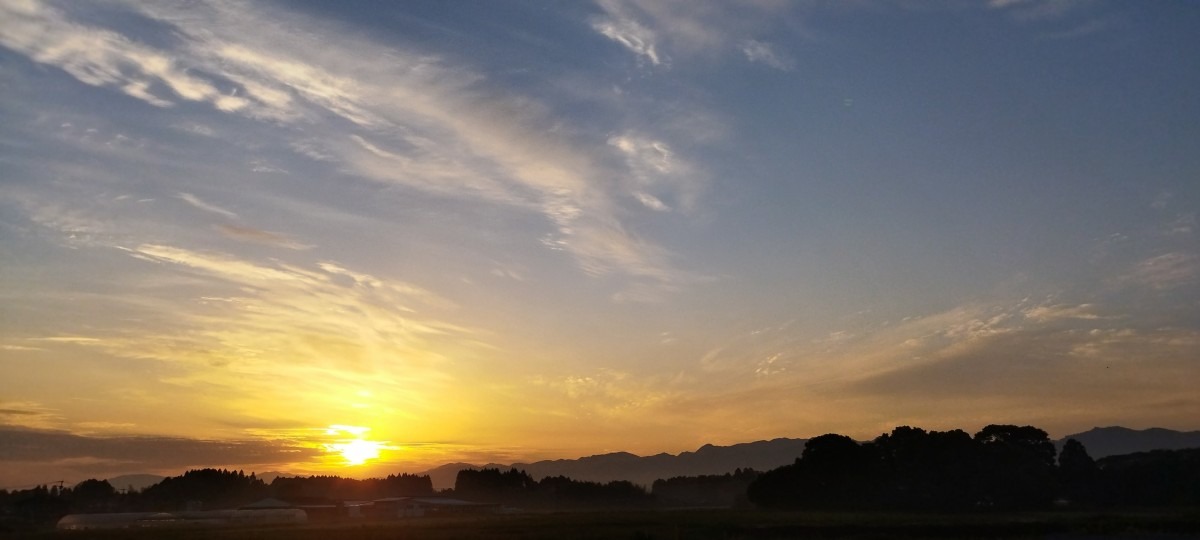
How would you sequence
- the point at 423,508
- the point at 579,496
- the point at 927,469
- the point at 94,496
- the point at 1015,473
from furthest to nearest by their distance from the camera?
the point at 579,496
the point at 94,496
the point at 423,508
the point at 927,469
the point at 1015,473

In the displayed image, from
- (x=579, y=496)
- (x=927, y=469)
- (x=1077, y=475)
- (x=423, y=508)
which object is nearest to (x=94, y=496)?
(x=423, y=508)

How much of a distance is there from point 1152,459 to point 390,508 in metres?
109

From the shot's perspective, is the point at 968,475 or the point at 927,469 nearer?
the point at 968,475

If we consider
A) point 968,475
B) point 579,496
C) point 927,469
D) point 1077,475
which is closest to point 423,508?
point 579,496

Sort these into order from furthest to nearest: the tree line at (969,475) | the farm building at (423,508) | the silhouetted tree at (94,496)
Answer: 1. the silhouetted tree at (94,496)
2. the farm building at (423,508)
3. the tree line at (969,475)

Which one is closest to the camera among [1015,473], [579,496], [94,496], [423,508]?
[1015,473]

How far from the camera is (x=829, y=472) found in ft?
366

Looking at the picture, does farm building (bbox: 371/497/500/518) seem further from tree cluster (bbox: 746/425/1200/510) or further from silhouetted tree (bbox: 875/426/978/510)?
silhouetted tree (bbox: 875/426/978/510)

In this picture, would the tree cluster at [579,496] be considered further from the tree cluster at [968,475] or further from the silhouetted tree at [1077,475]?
the silhouetted tree at [1077,475]

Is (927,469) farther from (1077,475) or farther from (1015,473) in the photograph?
(1077,475)

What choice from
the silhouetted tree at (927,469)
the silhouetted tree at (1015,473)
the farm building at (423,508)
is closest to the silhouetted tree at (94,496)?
the farm building at (423,508)

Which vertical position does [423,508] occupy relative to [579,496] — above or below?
below

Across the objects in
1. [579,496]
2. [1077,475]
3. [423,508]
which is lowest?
[423,508]

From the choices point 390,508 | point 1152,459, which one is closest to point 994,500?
point 1152,459
